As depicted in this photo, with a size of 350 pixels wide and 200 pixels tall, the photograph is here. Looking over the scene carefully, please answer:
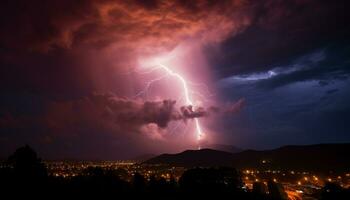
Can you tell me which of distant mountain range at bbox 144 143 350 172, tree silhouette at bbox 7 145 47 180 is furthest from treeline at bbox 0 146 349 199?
distant mountain range at bbox 144 143 350 172

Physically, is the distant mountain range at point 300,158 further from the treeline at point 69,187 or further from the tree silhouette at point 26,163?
the tree silhouette at point 26,163

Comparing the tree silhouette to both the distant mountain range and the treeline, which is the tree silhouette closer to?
the treeline

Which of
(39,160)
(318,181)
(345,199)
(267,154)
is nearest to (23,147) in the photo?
(39,160)

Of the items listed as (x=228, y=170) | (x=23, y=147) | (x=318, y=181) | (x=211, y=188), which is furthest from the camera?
(x=318, y=181)

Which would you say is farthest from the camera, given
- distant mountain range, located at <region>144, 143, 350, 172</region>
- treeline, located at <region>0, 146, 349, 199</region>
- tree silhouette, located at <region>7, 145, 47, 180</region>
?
distant mountain range, located at <region>144, 143, 350, 172</region>

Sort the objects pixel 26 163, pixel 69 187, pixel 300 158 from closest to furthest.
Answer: pixel 26 163, pixel 69 187, pixel 300 158

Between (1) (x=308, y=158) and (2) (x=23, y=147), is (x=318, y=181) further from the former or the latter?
(2) (x=23, y=147)

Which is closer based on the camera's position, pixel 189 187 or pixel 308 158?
pixel 189 187

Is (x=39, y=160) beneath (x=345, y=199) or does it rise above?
above

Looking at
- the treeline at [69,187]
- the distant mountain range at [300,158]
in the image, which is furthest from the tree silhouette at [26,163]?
the distant mountain range at [300,158]

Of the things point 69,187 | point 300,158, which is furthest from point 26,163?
point 300,158

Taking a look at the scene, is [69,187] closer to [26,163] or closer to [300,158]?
[26,163]
